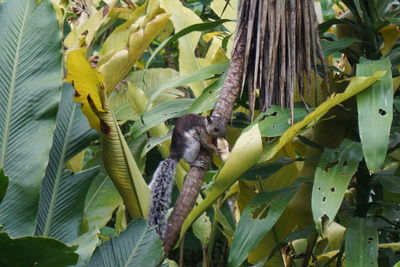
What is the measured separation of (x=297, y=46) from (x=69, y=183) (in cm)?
61

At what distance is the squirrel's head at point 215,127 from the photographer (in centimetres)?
145

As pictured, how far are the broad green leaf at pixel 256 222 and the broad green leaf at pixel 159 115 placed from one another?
31 centimetres

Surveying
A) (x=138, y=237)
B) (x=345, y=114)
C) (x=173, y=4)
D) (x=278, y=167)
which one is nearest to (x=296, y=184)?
(x=278, y=167)

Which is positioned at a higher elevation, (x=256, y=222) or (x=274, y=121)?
(x=274, y=121)

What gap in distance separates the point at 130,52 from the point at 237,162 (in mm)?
621

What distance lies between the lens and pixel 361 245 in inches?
61.2

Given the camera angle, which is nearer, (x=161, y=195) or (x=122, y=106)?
(x=161, y=195)

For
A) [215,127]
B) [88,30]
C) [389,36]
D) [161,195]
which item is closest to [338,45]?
[389,36]

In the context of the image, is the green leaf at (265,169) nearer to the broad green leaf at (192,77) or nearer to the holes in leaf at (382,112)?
the broad green leaf at (192,77)

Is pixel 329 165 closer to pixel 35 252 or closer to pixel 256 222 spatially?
pixel 256 222

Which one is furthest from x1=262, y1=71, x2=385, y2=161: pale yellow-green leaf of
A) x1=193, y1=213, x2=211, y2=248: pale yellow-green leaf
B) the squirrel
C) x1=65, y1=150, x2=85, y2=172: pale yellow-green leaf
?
x1=65, y1=150, x2=85, y2=172: pale yellow-green leaf

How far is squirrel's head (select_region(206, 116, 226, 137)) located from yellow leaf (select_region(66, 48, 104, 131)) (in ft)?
0.73

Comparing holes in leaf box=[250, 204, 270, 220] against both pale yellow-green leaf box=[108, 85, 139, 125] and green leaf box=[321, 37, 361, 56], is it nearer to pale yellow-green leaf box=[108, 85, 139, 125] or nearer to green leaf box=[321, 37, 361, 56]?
green leaf box=[321, 37, 361, 56]

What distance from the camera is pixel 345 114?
176cm
